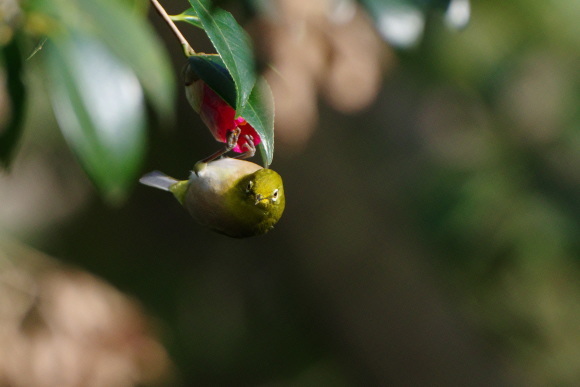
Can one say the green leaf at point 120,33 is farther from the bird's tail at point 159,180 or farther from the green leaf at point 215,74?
the bird's tail at point 159,180

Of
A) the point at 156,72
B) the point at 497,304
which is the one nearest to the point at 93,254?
the point at 497,304

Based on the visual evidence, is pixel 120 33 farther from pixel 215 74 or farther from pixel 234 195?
pixel 234 195

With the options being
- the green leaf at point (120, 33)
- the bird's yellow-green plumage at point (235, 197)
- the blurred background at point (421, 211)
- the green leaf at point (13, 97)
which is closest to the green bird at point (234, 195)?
the bird's yellow-green plumage at point (235, 197)

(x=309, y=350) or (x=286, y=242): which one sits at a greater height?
(x=286, y=242)

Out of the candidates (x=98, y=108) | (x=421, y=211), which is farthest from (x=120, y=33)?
(x=421, y=211)

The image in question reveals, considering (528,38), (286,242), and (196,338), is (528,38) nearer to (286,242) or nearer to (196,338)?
(286,242)

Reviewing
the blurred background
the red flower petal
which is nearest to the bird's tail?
the red flower petal

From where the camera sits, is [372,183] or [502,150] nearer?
[372,183]
